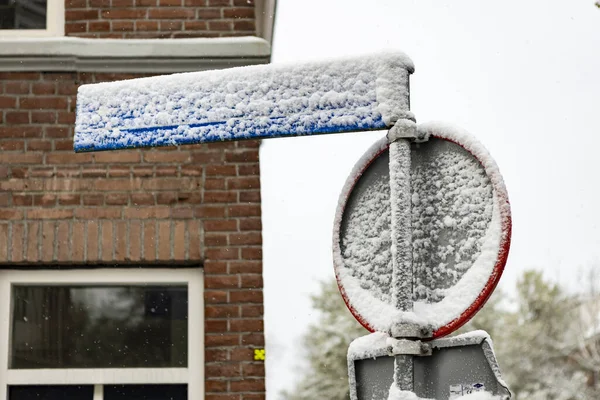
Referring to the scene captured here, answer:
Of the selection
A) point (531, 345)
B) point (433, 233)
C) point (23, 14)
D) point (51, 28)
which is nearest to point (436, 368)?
point (433, 233)

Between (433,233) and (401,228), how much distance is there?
4.6 inches

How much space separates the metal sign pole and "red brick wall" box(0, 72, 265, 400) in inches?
93.6

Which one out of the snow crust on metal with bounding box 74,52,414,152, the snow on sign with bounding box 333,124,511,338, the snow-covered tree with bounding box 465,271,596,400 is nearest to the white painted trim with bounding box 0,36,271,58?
the snow crust on metal with bounding box 74,52,414,152

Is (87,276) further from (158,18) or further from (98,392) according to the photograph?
(158,18)

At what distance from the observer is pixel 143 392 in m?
4.99

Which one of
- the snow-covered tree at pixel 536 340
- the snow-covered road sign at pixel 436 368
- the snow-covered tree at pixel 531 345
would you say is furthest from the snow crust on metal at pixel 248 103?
the snow-covered tree at pixel 536 340

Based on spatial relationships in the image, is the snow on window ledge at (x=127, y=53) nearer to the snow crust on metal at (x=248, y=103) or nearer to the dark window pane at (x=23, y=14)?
the dark window pane at (x=23, y=14)

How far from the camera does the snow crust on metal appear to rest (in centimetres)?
293

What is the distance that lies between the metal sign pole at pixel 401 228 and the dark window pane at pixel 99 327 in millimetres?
2579

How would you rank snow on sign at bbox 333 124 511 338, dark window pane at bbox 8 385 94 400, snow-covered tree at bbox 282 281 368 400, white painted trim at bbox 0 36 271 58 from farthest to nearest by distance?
snow-covered tree at bbox 282 281 368 400 < white painted trim at bbox 0 36 271 58 < dark window pane at bbox 8 385 94 400 < snow on sign at bbox 333 124 511 338

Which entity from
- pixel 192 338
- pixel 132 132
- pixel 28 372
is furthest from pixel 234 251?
pixel 132 132

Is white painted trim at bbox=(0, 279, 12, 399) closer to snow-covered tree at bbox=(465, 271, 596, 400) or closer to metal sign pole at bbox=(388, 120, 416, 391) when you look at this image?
metal sign pole at bbox=(388, 120, 416, 391)

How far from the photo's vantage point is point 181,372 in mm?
5027

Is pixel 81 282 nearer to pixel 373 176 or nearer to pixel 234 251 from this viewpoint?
pixel 234 251
